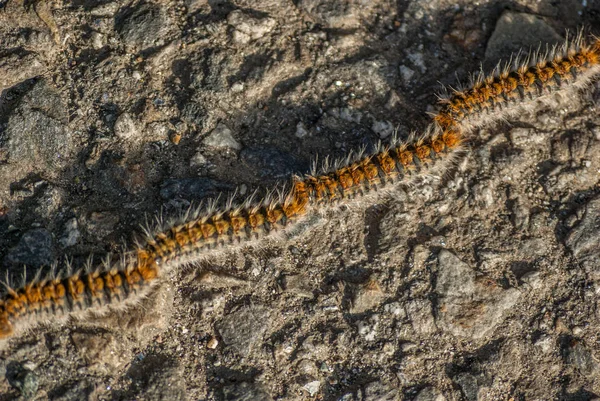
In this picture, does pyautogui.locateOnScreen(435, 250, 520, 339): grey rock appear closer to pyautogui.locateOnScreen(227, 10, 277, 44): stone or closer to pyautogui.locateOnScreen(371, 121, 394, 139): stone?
pyautogui.locateOnScreen(371, 121, 394, 139): stone

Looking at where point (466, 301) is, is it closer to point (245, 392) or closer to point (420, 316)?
point (420, 316)

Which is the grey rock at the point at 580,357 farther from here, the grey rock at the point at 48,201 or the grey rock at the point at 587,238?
the grey rock at the point at 48,201

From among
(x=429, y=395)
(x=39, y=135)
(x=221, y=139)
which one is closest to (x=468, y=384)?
(x=429, y=395)

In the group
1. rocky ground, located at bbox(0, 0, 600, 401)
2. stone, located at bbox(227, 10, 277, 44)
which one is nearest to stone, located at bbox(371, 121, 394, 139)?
rocky ground, located at bbox(0, 0, 600, 401)

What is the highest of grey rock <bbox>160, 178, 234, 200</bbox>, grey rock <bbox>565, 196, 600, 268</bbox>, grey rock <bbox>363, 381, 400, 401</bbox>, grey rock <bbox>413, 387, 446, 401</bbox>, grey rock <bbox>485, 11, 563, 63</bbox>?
grey rock <bbox>485, 11, 563, 63</bbox>

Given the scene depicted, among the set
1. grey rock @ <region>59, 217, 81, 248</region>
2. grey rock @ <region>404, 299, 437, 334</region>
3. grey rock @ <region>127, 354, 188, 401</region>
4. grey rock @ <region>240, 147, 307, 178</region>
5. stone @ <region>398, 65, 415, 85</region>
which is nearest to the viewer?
grey rock @ <region>127, 354, 188, 401</region>
